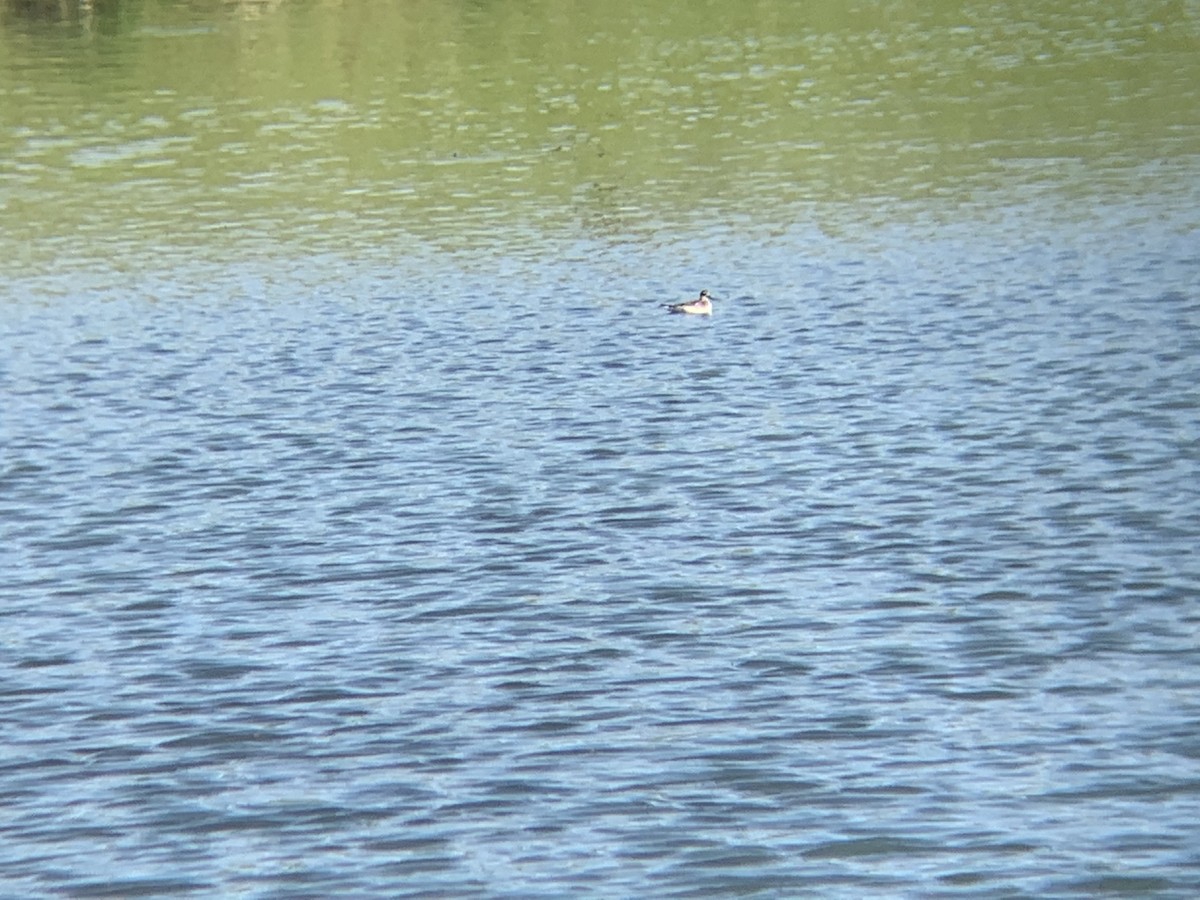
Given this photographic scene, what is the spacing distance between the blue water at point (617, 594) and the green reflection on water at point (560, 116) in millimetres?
10397

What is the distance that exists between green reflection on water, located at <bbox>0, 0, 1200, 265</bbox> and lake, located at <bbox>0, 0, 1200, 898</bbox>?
1.24ft

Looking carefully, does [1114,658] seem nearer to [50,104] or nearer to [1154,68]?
[1154,68]

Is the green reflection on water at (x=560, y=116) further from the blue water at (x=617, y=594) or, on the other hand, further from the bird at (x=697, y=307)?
the blue water at (x=617, y=594)

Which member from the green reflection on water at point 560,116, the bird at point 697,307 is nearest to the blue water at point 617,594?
the bird at point 697,307

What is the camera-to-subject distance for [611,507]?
87.6 feet

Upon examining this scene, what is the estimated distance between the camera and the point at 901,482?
27.0 m

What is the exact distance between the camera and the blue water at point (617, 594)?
1630 cm

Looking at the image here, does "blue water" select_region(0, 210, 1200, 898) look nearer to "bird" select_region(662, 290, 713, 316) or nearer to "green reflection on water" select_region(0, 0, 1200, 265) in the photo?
"bird" select_region(662, 290, 713, 316)

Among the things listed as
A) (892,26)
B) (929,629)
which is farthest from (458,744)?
(892,26)

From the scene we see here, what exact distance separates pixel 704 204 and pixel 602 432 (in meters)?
21.6

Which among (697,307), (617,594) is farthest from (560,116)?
(617,594)

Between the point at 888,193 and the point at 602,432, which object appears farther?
the point at 888,193

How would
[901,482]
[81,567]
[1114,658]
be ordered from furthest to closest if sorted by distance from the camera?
[901,482]
[81,567]
[1114,658]

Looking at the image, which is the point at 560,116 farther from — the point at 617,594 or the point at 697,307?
the point at 617,594
